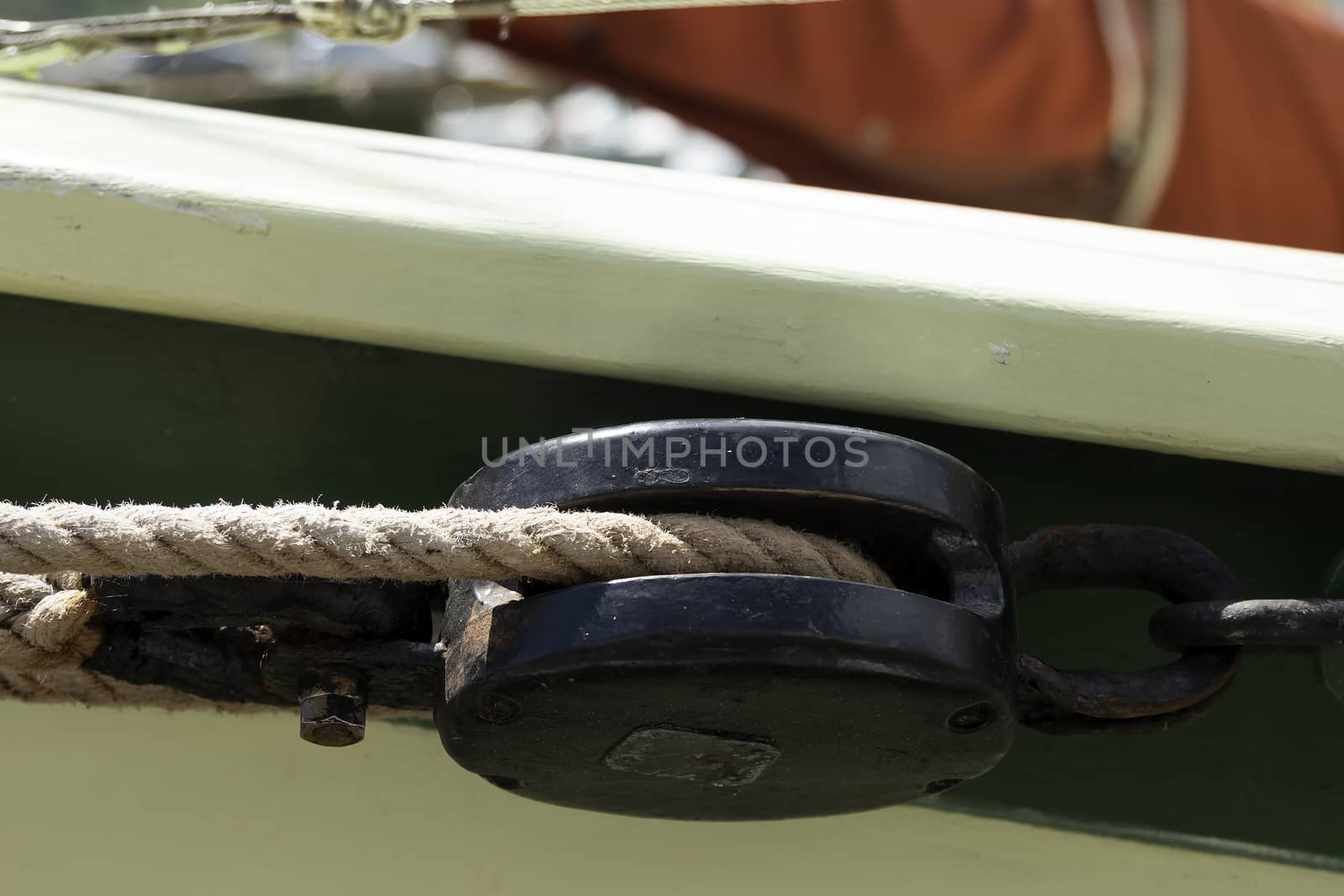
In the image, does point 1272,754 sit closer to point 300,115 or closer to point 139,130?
point 139,130

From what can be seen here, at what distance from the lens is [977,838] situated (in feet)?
3.08

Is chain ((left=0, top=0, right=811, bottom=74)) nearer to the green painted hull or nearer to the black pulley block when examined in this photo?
the green painted hull

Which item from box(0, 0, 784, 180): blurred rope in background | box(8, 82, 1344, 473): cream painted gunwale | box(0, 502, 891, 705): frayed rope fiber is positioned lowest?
box(0, 0, 784, 180): blurred rope in background

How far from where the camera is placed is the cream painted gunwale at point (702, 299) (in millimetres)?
774

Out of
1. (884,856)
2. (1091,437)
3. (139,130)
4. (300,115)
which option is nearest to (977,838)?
(884,856)

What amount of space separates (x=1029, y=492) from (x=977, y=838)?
0.88 feet

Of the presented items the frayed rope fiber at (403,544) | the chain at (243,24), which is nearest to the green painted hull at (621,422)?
the frayed rope fiber at (403,544)

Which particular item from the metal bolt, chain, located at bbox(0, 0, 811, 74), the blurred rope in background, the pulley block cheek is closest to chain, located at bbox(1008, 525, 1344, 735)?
the pulley block cheek

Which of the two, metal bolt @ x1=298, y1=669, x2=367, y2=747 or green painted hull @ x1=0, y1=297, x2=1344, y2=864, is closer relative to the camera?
metal bolt @ x1=298, y1=669, x2=367, y2=747

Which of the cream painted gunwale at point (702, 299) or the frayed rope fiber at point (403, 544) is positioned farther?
the cream painted gunwale at point (702, 299)

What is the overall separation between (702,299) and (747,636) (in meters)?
0.23

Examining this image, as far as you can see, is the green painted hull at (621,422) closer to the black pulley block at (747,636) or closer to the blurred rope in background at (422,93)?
the black pulley block at (747,636)

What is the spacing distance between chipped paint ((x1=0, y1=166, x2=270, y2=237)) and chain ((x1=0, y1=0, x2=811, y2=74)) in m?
0.32

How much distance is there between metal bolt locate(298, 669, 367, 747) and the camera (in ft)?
2.45
